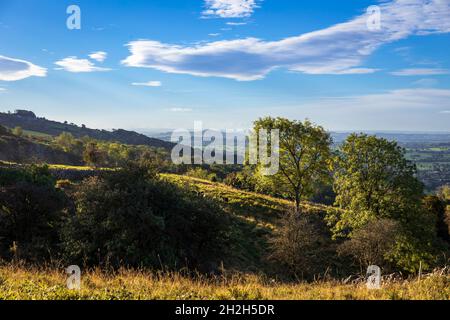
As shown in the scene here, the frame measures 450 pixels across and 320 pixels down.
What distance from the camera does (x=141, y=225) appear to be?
1708 centimetres

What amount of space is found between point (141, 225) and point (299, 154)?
27747mm

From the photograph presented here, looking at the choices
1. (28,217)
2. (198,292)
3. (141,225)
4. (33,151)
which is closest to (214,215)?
(141,225)

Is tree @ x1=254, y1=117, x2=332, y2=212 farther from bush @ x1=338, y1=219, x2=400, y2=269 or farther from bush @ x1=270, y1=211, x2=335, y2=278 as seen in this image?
bush @ x1=338, y1=219, x2=400, y2=269

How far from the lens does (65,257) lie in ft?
54.6

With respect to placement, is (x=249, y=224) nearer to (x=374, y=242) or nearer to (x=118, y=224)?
(x=374, y=242)

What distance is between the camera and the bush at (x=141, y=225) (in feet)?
54.4

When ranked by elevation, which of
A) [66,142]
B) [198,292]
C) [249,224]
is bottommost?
[249,224]

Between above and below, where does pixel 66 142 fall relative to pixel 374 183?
above

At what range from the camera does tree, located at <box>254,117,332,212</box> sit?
4122cm

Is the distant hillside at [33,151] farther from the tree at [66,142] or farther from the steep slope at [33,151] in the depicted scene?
the tree at [66,142]

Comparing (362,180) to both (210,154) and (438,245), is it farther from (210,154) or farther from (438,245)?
(210,154)

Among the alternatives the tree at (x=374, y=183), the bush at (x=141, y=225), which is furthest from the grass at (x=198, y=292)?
the tree at (x=374, y=183)
